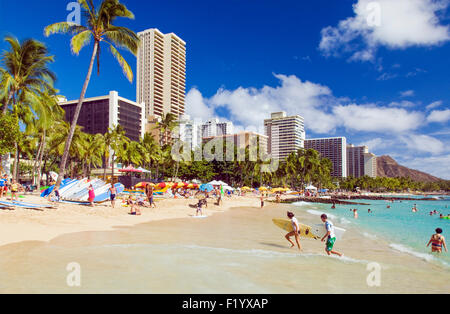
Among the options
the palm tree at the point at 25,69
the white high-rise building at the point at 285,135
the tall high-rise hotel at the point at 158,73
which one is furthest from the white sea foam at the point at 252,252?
the white high-rise building at the point at 285,135

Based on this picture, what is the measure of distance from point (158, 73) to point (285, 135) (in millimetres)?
90235

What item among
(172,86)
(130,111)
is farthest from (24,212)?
(172,86)

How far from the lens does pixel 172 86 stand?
126375 mm

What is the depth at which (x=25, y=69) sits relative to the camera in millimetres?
20703

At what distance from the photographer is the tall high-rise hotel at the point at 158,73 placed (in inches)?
4685

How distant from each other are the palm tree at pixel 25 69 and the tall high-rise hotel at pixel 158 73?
Answer: 9786 centimetres

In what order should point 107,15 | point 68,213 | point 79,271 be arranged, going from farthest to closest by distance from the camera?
point 107,15
point 68,213
point 79,271

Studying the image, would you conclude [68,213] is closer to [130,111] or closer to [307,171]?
[307,171]

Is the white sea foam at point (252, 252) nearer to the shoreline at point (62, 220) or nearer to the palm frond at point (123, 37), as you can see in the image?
the shoreline at point (62, 220)

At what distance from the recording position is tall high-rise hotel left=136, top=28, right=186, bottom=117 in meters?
119

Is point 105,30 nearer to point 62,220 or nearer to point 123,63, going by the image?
point 123,63

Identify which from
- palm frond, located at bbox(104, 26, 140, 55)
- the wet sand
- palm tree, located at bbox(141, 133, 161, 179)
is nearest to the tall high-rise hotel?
palm tree, located at bbox(141, 133, 161, 179)

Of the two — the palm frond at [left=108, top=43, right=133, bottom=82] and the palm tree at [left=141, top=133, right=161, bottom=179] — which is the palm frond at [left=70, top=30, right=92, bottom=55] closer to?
the palm frond at [left=108, top=43, right=133, bottom=82]

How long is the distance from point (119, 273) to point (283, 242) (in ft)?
24.8
